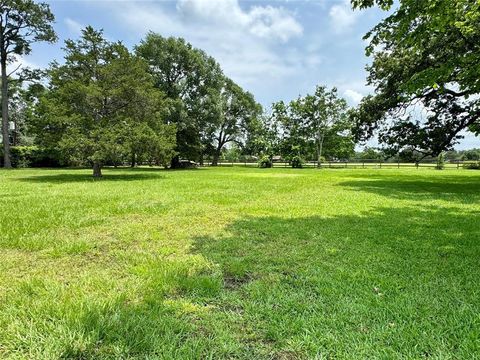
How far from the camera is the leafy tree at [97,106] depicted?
13.4m

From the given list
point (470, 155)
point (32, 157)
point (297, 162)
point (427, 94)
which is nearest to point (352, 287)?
point (427, 94)

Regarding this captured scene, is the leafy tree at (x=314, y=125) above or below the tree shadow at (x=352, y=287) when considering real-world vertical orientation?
above

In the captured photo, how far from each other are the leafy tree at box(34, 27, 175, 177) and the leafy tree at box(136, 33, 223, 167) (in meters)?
8.88

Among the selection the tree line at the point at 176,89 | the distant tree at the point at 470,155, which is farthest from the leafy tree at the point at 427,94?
the distant tree at the point at 470,155

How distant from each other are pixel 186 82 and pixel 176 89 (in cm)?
175

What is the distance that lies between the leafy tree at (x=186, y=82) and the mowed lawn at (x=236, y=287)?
21010 millimetres

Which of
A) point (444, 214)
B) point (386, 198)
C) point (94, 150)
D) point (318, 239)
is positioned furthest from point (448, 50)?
point (94, 150)

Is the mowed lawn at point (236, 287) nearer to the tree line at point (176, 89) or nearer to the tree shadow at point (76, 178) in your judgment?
the tree line at point (176, 89)

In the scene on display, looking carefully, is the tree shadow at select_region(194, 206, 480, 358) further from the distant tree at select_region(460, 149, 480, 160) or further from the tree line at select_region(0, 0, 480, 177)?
the distant tree at select_region(460, 149, 480, 160)

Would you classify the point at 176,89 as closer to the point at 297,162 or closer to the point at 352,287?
the point at 297,162

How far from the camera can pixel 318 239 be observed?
4.27 meters

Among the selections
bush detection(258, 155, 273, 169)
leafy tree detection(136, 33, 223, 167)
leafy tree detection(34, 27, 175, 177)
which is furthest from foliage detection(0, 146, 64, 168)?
bush detection(258, 155, 273, 169)

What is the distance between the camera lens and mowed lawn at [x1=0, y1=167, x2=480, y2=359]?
182 cm

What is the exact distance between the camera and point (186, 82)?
26.9 meters
